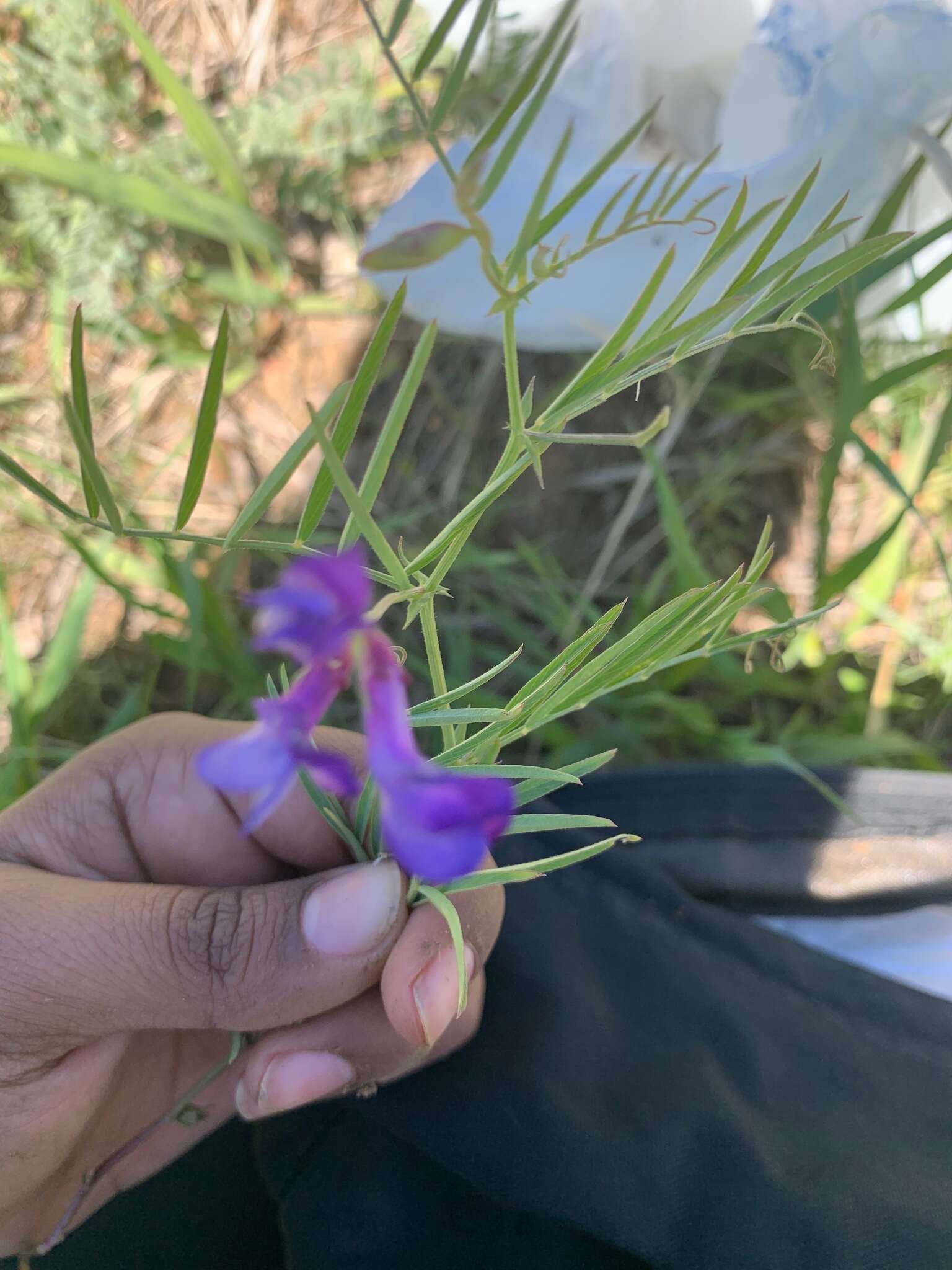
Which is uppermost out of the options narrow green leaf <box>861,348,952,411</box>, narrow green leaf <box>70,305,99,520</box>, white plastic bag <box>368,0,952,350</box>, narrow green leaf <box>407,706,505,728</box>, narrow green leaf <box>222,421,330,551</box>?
white plastic bag <box>368,0,952,350</box>

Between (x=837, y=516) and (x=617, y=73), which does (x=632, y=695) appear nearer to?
(x=837, y=516)

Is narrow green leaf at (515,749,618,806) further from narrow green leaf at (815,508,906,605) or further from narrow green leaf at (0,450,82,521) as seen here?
narrow green leaf at (815,508,906,605)

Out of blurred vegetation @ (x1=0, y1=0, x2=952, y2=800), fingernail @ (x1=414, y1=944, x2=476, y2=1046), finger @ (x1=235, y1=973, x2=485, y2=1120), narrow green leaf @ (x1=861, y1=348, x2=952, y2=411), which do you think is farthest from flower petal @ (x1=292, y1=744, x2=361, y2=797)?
blurred vegetation @ (x1=0, y1=0, x2=952, y2=800)

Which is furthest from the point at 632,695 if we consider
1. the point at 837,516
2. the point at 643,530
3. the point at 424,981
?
the point at 424,981

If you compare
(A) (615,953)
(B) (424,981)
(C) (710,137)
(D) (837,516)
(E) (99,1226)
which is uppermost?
(C) (710,137)

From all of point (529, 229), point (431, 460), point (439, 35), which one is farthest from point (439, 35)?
point (431, 460)

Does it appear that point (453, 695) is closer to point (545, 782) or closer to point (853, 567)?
point (545, 782)
